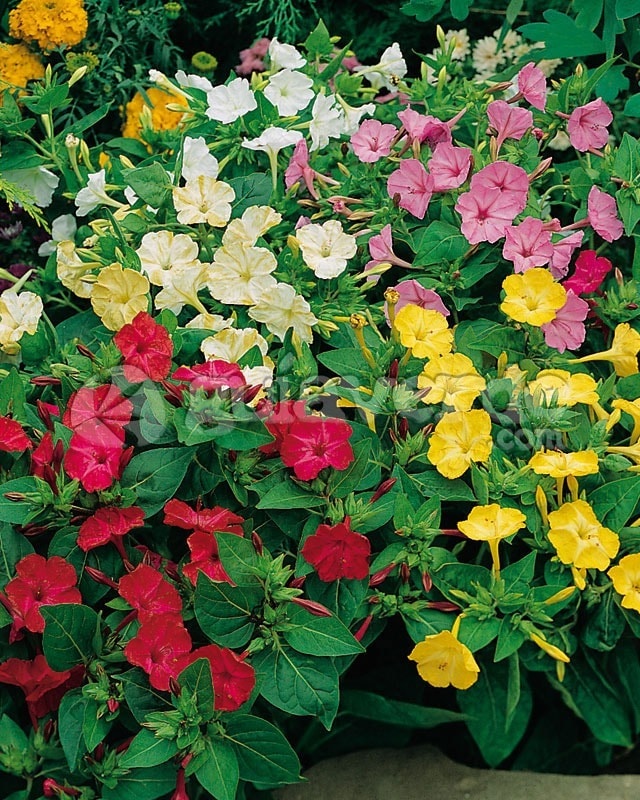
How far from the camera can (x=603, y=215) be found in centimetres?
177

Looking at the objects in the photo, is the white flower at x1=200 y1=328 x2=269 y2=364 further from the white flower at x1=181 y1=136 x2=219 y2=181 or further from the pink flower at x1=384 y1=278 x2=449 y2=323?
the white flower at x1=181 y1=136 x2=219 y2=181

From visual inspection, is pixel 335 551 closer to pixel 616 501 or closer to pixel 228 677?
pixel 228 677

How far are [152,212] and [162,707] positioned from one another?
0.98m

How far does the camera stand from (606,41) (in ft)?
6.20

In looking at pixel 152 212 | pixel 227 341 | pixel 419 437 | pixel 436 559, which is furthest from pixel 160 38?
pixel 436 559

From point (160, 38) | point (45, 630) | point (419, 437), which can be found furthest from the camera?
point (160, 38)

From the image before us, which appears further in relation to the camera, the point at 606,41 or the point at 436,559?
the point at 606,41

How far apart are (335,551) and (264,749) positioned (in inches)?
12.0

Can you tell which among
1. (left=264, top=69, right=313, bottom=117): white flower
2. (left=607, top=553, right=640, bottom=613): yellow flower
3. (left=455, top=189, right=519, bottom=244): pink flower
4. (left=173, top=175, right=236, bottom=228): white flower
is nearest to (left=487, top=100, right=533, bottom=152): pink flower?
(left=455, top=189, right=519, bottom=244): pink flower

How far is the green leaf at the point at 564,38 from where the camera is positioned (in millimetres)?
1876

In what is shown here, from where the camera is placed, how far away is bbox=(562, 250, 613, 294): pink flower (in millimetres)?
1738

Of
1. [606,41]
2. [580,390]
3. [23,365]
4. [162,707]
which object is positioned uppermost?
[606,41]

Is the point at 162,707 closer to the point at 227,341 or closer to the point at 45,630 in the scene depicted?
the point at 45,630

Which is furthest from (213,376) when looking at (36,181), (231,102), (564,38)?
(564,38)
